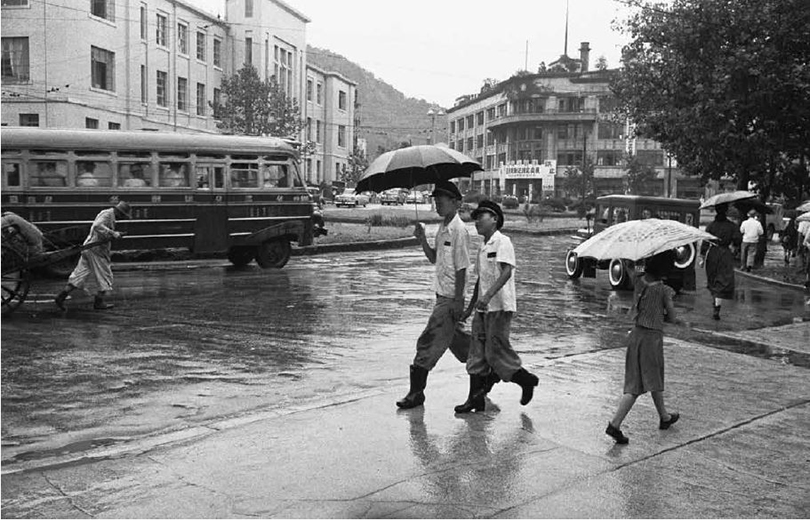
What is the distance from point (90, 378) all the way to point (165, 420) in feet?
5.77

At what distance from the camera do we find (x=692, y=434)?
256 inches

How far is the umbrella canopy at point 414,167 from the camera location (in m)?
7.48

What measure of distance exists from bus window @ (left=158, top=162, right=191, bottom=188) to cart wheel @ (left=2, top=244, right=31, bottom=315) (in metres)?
6.33

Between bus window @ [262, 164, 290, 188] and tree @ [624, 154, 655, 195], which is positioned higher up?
tree @ [624, 154, 655, 195]

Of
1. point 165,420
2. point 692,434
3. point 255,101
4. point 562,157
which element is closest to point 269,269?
point 165,420

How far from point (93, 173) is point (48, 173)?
0.90 metres

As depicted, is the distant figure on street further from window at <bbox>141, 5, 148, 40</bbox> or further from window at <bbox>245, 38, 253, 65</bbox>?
window at <bbox>245, 38, 253, 65</bbox>

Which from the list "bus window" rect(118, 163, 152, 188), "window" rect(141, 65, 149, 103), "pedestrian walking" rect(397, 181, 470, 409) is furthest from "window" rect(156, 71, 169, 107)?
"pedestrian walking" rect(397, 181, 470, 409)

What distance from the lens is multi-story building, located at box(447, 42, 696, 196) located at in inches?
3039

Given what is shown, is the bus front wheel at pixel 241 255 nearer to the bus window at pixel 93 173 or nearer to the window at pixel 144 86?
the bus window at pixel 93 173

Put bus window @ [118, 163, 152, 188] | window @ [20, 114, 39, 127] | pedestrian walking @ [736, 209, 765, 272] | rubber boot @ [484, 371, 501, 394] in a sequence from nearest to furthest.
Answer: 1. rubber boot @ [484, 371, 501, 394]
2. bus window @ [118, 163, 152, 188]
3. pedestrian walking @ [736, 209, 765, 272]
4. window @ [20, 114, 39, 127]

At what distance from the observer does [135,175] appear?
1797 centimetres

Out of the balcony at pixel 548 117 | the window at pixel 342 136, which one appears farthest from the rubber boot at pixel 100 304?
the balcony at pixel 548 117

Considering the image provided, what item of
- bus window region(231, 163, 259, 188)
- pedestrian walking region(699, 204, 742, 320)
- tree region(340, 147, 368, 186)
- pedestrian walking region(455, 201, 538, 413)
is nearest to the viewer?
pedestrian walking region(455, 201, 538, 413)
